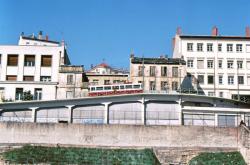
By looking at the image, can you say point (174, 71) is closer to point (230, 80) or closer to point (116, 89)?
point (230, 80)

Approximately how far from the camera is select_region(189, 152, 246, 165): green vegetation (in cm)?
4350

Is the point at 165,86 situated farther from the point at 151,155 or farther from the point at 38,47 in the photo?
the point at 151,155

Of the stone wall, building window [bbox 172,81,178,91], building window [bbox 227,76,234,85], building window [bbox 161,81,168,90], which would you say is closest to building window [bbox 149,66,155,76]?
building window [bbox 161,81,168,90]

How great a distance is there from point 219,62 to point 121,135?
2933 centimetres

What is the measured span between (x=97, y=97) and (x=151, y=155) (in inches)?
566

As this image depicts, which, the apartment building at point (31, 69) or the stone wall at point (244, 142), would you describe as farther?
the apartment building at point (31, 69)

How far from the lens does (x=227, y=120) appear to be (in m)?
54.9

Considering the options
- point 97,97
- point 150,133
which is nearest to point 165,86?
point 97,97

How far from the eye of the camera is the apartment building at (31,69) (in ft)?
213

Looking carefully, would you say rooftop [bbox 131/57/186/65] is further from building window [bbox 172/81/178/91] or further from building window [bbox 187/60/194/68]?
building window [bbox 172/81/178/91]

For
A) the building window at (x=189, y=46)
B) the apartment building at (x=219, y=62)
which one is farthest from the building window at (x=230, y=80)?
the building window at (x=189, y=46)

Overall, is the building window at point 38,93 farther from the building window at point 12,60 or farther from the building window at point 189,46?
the building window at point 189,46

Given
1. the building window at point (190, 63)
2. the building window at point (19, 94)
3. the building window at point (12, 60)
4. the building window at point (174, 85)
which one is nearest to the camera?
the building window at point (19, 94)

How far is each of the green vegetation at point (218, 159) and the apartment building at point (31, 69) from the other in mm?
26996
